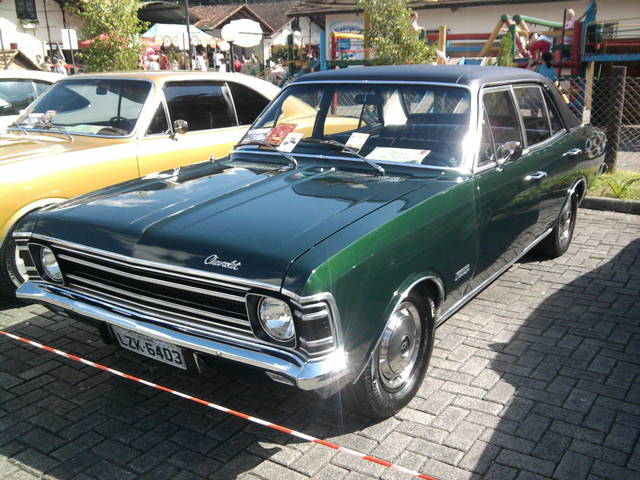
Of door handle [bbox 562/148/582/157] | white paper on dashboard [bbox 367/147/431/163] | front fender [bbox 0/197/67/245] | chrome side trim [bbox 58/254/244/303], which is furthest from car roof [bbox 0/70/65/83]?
door handle [bbox 562/148/582/157]

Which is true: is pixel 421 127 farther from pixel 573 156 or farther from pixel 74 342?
pixel 74 342

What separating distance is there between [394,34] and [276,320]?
9.36 m

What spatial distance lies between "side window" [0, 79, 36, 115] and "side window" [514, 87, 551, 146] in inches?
243

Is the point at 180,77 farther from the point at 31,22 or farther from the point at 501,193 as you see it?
the point at 31,22

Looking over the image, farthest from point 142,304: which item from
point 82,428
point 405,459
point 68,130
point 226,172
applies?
point 68,130

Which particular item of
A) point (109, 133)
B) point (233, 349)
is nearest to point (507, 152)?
point (233, 349)

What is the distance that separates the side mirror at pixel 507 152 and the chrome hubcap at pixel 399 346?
4.48 ft

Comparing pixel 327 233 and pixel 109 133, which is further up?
pixel 109 133

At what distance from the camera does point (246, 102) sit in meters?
6.77

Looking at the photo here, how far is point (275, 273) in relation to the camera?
8.47 ft

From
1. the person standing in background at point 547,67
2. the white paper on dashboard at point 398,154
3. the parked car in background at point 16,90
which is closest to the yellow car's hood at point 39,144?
the parked car in background at point 16,90

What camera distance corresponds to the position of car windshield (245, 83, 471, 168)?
3.90 m

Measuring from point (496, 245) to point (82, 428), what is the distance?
285 centimetres

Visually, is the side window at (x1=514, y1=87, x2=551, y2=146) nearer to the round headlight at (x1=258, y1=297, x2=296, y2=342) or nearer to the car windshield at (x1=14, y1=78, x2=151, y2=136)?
the round headlight at (x1=258, y1=297, x2=296, y2=342)
